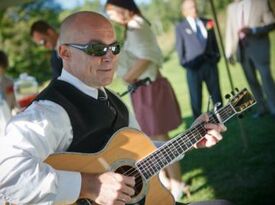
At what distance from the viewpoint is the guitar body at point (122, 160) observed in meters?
1.82

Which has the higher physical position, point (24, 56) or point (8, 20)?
point (8, 20)

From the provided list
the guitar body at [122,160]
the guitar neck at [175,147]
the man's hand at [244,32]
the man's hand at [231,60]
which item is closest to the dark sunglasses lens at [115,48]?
the guitar body at [122,160]

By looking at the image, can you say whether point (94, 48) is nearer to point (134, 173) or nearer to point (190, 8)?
point (134, 173)

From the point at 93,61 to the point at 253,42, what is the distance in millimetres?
2282

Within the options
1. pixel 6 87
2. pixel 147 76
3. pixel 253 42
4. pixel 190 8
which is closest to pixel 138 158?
pixel 147 76

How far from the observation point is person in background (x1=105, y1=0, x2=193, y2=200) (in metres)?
3.42

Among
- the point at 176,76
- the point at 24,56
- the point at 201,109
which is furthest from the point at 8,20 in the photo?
A: the point at 201,109

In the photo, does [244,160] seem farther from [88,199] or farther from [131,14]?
[88,199]

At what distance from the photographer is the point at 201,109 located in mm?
4750

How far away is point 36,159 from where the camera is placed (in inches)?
63.9

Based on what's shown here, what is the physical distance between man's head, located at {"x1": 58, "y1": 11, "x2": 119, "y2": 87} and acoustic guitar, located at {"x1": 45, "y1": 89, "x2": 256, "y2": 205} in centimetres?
31

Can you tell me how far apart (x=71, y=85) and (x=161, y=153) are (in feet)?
1.81

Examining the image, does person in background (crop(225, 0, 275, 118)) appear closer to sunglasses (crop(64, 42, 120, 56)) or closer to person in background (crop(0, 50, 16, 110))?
sunglasses (crop(64, 42, 120, 56))

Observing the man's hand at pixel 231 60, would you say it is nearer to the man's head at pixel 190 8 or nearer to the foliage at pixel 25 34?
the man's head at pixel 190 8
